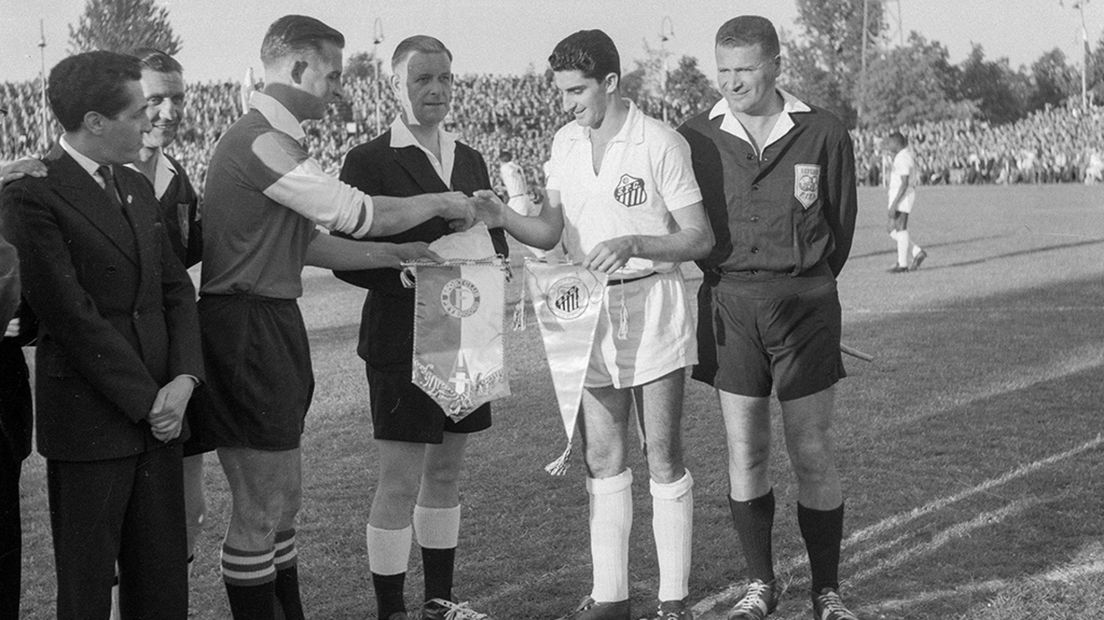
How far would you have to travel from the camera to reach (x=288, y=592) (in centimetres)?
453

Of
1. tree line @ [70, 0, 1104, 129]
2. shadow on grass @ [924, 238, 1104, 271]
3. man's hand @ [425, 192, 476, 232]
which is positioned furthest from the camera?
tree line @ [70, 0, 1104, 129]

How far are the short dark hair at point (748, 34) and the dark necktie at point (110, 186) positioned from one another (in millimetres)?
2358

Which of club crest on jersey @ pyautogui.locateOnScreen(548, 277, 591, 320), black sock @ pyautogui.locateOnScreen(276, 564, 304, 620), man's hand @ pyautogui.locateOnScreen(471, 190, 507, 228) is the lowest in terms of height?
black sock @ pyautogui.locateOnScreen(276, 564, 304, 620)

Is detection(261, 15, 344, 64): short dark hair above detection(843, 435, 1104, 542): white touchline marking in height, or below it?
above

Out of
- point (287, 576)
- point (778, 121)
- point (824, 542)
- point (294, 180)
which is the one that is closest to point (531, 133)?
point (778, 121)

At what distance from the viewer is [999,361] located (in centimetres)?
1046

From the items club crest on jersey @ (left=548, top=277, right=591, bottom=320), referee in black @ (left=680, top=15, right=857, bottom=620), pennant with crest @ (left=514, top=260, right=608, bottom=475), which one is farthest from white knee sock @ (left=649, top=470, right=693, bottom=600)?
club crest on jersey @ (left=548, top=277, right=591, bottom=320)

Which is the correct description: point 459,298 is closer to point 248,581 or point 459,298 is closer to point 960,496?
point 248,581

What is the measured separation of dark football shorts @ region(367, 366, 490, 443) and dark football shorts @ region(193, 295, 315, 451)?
0.66m

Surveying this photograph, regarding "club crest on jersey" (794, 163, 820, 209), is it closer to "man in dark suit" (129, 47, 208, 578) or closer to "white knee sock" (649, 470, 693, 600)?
"white knee sock" (649, 470, 693, 600)

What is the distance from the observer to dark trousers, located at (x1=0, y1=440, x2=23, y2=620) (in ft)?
12.5

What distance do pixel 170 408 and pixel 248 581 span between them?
756 mm

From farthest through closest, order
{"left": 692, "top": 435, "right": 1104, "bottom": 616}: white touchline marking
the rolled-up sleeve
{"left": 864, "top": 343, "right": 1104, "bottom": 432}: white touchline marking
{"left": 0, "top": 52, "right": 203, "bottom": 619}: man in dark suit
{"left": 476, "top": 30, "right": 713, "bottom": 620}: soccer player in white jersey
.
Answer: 1. {"left": 864, "top": 343, "right": 1104, "bottom": 432}: white touchline marking
2. {"left": 692, "top": 435, "right": 1104, "bottom": 616}: white touchline marking
3. {"left": 476, "top": 30, "right": 713, "bottom": 620}: soccer player in white jersey
4. the rolled-up sleeve
5. {"left": 0, "top": 52, "right": 203, "bottom": 619}: man in dark suit

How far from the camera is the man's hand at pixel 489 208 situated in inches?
186
